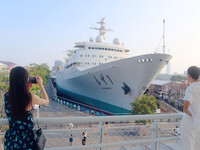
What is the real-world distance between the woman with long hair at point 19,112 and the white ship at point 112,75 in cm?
1002

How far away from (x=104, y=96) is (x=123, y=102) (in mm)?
2004

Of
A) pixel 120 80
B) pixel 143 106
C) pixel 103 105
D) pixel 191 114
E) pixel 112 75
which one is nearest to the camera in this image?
pixel 191 114

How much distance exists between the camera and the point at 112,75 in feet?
41.1

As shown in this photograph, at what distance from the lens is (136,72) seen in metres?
11.5

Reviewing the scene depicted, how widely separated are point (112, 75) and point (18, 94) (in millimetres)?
11172

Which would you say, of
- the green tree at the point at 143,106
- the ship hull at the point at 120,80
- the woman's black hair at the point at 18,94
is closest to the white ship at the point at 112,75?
the ship hull at the point at 120,80

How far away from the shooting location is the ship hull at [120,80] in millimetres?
11047

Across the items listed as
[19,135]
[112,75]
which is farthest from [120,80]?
[19,135]

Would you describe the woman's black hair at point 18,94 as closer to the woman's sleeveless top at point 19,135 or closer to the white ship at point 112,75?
the woman's sleeveless top at point 19,135

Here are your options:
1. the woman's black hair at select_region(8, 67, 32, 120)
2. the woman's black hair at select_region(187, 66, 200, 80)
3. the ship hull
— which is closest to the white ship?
the ship hull

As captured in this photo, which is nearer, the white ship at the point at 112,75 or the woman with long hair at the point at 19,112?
the woman with long hair at the point at 19,112

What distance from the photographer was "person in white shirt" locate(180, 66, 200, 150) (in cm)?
196

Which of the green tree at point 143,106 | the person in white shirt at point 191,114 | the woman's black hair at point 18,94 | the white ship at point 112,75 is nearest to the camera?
Result: the woman's black hair at point 18,94

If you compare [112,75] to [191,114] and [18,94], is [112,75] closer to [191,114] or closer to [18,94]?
[191,114]
